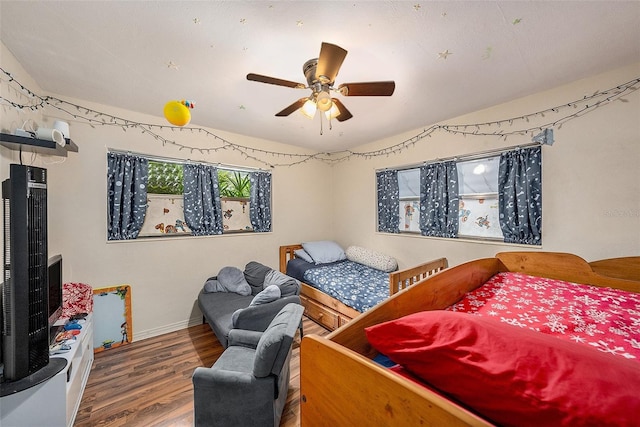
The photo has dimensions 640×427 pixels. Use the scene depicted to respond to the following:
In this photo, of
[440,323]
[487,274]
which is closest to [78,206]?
[440,323]

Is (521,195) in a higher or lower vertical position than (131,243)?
higher

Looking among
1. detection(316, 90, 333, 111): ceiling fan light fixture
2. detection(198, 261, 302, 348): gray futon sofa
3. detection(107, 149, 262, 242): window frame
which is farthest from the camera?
detection(107, 149, 262, 242): window frame

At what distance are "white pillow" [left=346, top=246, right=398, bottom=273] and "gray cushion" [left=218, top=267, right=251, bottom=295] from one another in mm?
1632

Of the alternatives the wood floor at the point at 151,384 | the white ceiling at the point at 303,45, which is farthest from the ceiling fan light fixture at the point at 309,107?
the wood floor at the point at 151,384

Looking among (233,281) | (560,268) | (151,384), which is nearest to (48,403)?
(151,384)

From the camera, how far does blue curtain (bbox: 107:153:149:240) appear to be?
8.32 feet

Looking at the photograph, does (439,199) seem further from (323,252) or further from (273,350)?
(273,350)

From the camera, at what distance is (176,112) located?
67.1 inches

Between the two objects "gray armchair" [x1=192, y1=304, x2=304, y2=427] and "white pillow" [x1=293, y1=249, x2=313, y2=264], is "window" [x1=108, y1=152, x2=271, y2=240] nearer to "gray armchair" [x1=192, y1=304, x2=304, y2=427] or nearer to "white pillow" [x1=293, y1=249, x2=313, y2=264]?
"white pillow" [x1=293, y1=249, x2=313, y2=264]

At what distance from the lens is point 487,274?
2.02 meters

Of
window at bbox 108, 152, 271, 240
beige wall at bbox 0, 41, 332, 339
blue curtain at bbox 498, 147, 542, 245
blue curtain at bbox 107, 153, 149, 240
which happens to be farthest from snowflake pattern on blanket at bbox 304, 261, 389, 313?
blue curtain at bbox 107, 153, 149, 240

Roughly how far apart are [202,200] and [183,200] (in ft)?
0.70

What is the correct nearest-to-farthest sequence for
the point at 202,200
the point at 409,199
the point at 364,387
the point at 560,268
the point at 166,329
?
the point at 364,387
the point at 560,268
the point at 166,329
the point at 202,200
the point at 409,199

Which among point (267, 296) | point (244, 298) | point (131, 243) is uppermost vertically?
point (131, 243)
